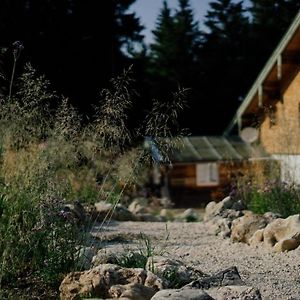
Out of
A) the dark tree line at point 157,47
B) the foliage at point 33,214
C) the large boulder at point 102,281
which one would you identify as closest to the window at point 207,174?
the dark tree line at point 157,47

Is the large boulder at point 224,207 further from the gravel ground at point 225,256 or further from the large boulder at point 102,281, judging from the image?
the large boulder at point 102,281

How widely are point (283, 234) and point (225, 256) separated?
32.2 inches

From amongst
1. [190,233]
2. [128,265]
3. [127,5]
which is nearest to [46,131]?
[128,265]

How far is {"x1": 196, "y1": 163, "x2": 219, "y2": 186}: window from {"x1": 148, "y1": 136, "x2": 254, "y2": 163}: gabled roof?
1.20ft

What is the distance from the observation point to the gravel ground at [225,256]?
5.34m

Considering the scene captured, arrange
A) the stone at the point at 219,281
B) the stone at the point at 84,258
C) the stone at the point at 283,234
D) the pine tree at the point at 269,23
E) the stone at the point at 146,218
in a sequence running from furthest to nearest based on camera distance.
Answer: the pine tree at the point at 269,23
the stone at the point at 146,218
the stone at the point at 283,234
the stone at the point at 84,258
the stone at the point at 219,281

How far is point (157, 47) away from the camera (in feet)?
103

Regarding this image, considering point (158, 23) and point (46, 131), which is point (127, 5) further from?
point (46, 131)

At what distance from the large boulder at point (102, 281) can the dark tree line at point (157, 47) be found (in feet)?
39.4

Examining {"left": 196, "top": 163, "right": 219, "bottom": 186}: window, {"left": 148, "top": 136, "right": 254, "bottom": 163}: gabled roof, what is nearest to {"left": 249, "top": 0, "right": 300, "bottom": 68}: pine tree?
{"left": 148, "top": 136, "right": 254, "bottom": 163}: gabled roof

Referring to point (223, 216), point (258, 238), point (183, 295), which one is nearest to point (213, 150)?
point (223, 216)

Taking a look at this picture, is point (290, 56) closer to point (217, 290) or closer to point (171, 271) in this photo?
point (171, 271)

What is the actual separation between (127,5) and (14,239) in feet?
61.6

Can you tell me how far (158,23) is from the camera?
32.7m
